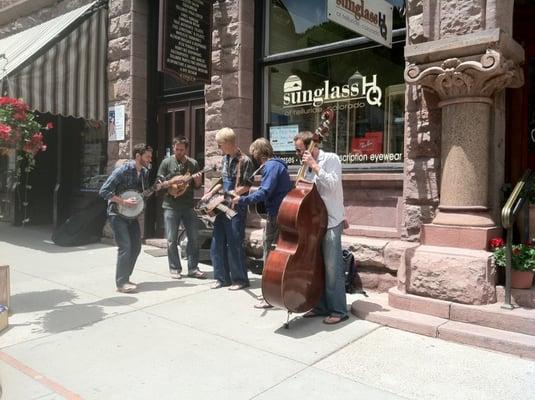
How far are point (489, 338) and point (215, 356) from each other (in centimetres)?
227

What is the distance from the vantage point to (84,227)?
9.16 m

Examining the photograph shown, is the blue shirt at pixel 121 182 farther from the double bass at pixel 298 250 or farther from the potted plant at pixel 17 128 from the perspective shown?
the double bass at pixel 298 250

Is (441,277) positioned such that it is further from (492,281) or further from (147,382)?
(147,382)

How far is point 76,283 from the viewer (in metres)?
6.27

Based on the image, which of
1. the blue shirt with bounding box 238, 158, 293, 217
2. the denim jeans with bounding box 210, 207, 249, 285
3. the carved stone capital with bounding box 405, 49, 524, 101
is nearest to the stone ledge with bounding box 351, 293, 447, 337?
the blue shirt with bounding box 238, 158, 293, 217

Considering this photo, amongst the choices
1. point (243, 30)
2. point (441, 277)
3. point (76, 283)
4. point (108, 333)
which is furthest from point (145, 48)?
point (441, 277)

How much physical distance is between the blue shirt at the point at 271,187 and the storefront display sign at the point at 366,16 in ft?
5.21

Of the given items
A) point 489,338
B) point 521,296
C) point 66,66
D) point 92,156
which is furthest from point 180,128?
point 489,338

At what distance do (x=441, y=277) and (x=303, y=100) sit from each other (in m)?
3.51

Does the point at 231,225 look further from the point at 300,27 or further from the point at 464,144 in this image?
the point at 300,27

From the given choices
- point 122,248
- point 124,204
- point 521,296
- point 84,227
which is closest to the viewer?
point 521,296

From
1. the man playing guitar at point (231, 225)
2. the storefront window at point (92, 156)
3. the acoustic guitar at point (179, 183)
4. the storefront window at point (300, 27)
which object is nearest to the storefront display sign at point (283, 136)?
the storefront window at point (300, 27)

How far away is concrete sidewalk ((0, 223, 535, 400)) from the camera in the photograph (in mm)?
3350

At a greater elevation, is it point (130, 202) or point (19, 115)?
point (19, 115)
